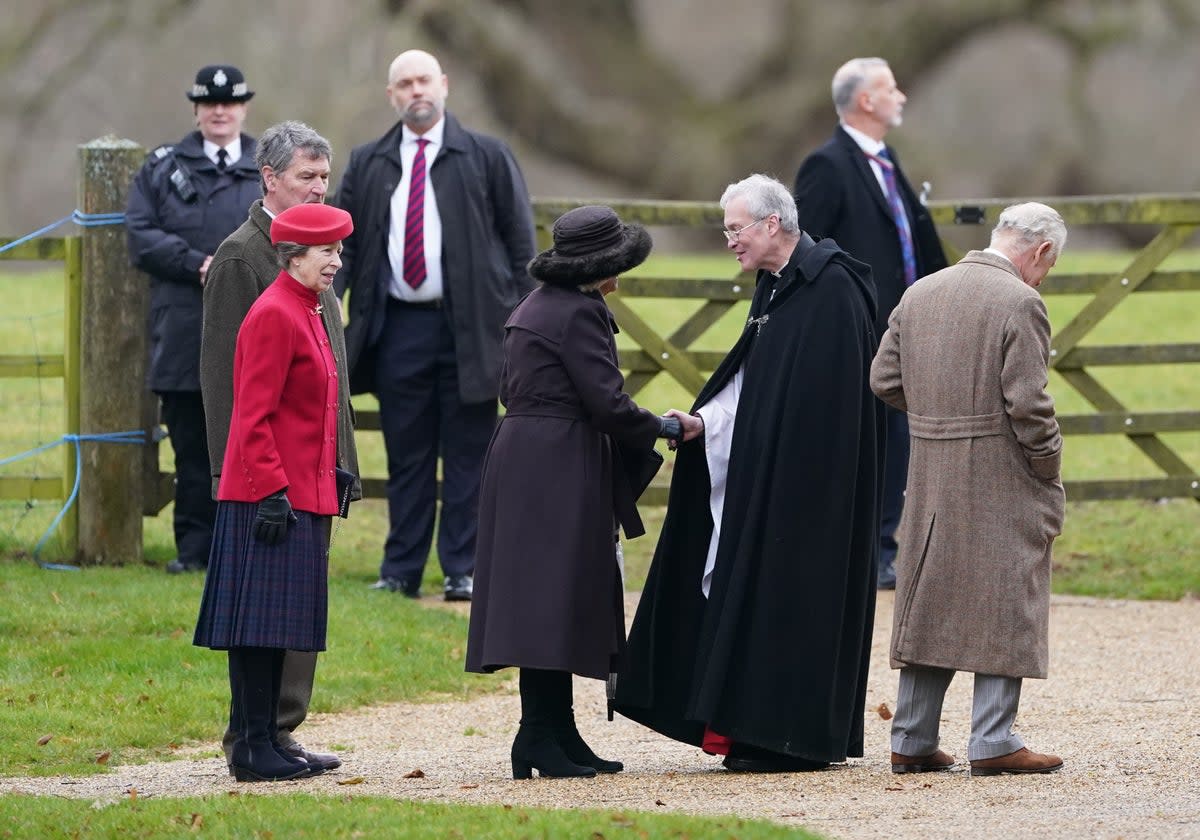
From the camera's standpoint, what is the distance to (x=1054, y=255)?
6.47m

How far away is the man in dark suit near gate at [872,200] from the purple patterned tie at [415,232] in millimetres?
1771

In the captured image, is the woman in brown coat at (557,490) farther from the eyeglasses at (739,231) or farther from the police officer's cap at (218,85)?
the police officer's cap at (218,85)

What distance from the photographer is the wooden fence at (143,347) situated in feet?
32.0

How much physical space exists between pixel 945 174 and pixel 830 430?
57.6ft

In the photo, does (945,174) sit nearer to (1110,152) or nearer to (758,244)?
(1110,152)

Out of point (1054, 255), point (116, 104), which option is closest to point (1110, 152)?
point (116, 104)

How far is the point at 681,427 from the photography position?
667 centimetres

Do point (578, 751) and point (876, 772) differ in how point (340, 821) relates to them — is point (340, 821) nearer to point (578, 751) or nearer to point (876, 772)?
point (578, 751)

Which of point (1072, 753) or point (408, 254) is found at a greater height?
point (408, 254)

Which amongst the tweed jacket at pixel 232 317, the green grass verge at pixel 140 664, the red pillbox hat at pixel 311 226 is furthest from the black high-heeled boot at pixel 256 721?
the red pillbox hat at pixel 311 226

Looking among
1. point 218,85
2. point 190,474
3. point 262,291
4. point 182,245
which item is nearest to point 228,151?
point 218,85

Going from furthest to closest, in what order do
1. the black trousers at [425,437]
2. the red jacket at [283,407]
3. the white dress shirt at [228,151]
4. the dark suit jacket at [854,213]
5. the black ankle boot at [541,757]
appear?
the dark suit jacket at [854,213] → the black trousers at [425,437] → the white dress shirt at [228,151] → the black ankle boot at [541,757] → the red jacket at [283,407]

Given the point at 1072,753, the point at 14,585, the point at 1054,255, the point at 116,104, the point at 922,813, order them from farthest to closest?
the point at 116,104, the point at 14,585, the point at 1072,753, the point at 1054,255, the point at 922,813

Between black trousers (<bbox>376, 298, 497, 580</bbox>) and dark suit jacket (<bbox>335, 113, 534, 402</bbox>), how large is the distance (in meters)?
0.10
